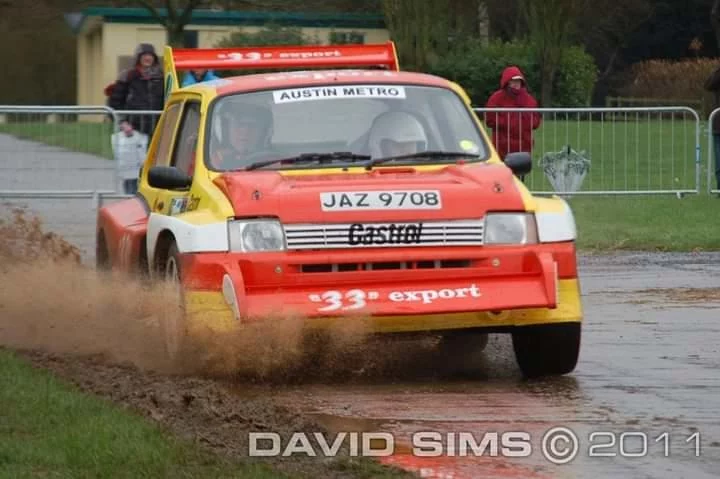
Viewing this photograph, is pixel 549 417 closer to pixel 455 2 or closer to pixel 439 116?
pixel 439 116

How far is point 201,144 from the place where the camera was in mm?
10578

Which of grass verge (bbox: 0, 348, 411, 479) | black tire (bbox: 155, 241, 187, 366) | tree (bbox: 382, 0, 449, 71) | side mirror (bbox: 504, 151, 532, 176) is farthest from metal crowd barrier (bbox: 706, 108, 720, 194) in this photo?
tree (bbox: 382, 0, 449, 71)

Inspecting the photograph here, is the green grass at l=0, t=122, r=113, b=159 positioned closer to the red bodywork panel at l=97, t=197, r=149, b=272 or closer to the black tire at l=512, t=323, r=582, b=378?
the red bodywork panel at l=97, t=197, r=149, b=272

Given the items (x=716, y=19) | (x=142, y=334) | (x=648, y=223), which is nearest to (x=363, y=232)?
(x=142, y=334)

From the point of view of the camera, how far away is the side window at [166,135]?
1165 cm

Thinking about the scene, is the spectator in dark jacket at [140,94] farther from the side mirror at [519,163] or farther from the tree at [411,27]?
the tree at [411,27]

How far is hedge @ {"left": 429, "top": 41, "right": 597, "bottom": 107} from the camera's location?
55906mm

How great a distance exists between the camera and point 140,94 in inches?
780

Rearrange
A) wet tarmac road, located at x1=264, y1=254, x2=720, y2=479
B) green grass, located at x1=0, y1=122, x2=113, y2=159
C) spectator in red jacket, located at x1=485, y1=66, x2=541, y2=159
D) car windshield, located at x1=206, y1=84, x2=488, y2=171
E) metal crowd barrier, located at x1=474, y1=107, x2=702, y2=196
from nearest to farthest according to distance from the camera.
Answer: wet tarmac road, located at x1=264, y1=254, x2=720, y2=479 < car windshield, located at x1=206, y1=84, x2=488, y2=171 < green grass, located at x1=0, y1=122, x2=113, y2=159 < spectator in red jacket, located at x1=485, y1=66, x2=541, y2=159 < metal crowd barrier, located at x1=474, y1=107, x2=702, y2=196

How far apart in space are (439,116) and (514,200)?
1375mm

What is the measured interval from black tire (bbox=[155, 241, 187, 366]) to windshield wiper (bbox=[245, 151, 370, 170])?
675 mm

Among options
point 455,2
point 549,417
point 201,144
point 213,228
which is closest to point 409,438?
point 549,417

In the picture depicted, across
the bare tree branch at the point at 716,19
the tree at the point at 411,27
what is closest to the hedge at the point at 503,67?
the tree at the point at 411,27

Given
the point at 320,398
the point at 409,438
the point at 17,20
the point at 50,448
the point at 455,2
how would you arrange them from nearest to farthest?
the point at 50,448 < the point at 409,438 < the point at 320,398 < the point at 17,20 < the point at 455,2
